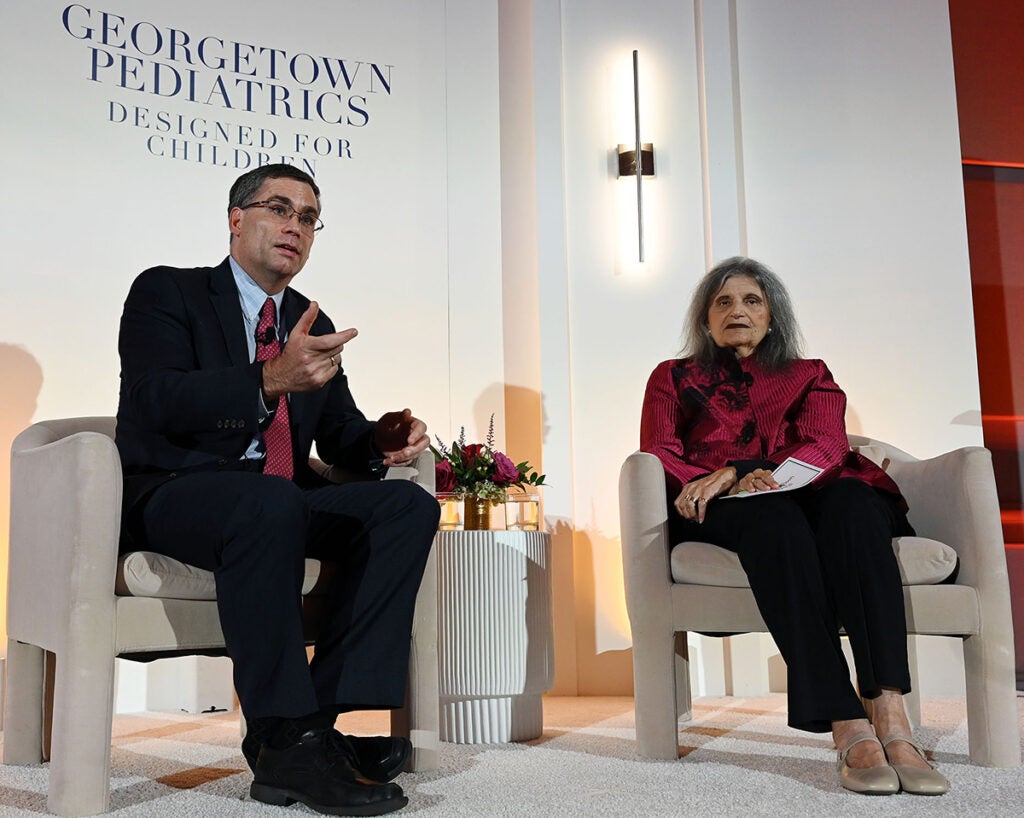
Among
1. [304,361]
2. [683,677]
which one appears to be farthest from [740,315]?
[304,361]

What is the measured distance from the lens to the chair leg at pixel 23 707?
7.59 feet

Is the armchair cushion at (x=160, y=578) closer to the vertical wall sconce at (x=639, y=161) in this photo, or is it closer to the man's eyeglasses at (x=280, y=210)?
the man's eyeglasses at (x=280, y=210)

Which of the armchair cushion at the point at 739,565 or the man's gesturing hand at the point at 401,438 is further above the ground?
the man's gesturing hand at the point at 401,438

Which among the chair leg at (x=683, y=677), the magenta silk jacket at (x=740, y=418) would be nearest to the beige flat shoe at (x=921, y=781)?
the chair leg at (x=683, y=677)

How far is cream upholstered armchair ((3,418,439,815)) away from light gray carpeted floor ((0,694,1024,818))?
11 centimetres

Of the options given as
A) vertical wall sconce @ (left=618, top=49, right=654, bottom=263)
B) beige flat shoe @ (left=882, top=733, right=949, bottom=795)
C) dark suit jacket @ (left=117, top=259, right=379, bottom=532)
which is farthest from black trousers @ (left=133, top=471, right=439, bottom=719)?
vertical wall sconce @ (left=618, top=49, right=654, bottom=263)

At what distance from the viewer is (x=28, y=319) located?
330cm

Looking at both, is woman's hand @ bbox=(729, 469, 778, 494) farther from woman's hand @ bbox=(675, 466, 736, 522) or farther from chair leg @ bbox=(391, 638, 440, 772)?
chair leg @ bbox=(391, 638, 440, 772)

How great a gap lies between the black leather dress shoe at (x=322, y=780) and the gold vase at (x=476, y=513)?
3.72 feet

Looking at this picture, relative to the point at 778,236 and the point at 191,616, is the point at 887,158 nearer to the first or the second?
the point at 778,236

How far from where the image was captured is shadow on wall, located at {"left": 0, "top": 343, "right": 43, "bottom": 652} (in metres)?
3.22

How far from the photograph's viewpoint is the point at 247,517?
1.87 metres

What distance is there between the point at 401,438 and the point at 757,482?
30.8 inches

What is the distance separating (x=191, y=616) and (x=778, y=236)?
261 cm
